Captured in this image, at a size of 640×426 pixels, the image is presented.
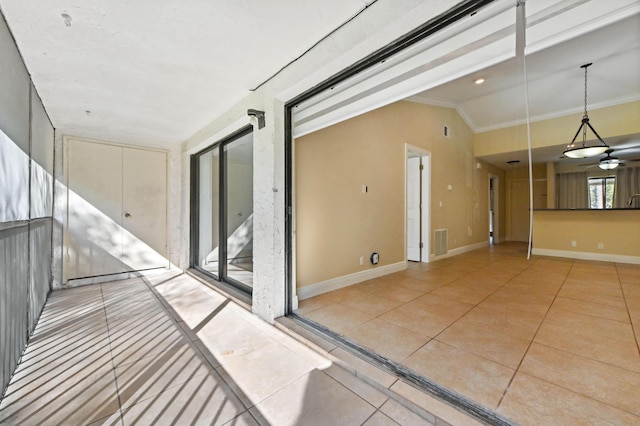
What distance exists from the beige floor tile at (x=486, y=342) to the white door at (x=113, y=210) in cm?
448

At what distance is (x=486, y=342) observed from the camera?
203 centimetres

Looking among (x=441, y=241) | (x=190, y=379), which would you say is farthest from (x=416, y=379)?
(x=441, y=241)

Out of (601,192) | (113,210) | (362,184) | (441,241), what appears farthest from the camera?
(601,192)

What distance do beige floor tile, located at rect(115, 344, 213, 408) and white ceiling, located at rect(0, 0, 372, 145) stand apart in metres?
2.27

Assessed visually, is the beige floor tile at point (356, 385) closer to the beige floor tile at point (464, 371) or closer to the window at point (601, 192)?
the beige floor tile at point (464, 371)

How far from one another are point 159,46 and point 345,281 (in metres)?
3.03

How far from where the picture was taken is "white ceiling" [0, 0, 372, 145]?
153cm

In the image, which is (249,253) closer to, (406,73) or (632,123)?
(406,73)

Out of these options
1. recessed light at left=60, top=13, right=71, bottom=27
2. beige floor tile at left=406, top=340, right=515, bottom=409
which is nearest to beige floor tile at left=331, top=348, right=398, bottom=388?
beige floor tile at left=406, top=340, right=515, bottom=409

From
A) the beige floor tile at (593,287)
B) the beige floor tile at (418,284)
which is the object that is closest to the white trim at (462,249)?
the beige floor tile at (418,284)

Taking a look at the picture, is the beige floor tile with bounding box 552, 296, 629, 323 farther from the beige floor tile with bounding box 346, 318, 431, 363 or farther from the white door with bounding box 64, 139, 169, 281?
the white door with bounding box 64, 139, 169, 281

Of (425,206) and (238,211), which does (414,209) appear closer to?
(425,206)

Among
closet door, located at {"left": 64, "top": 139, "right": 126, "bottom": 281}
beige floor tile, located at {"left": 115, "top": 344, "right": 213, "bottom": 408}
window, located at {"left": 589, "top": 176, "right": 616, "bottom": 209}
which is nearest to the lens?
beige floor tile, located at {"left": 115, "top": 344, "right": 213, "bottom": 408}

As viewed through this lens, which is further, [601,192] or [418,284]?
[601,192]
